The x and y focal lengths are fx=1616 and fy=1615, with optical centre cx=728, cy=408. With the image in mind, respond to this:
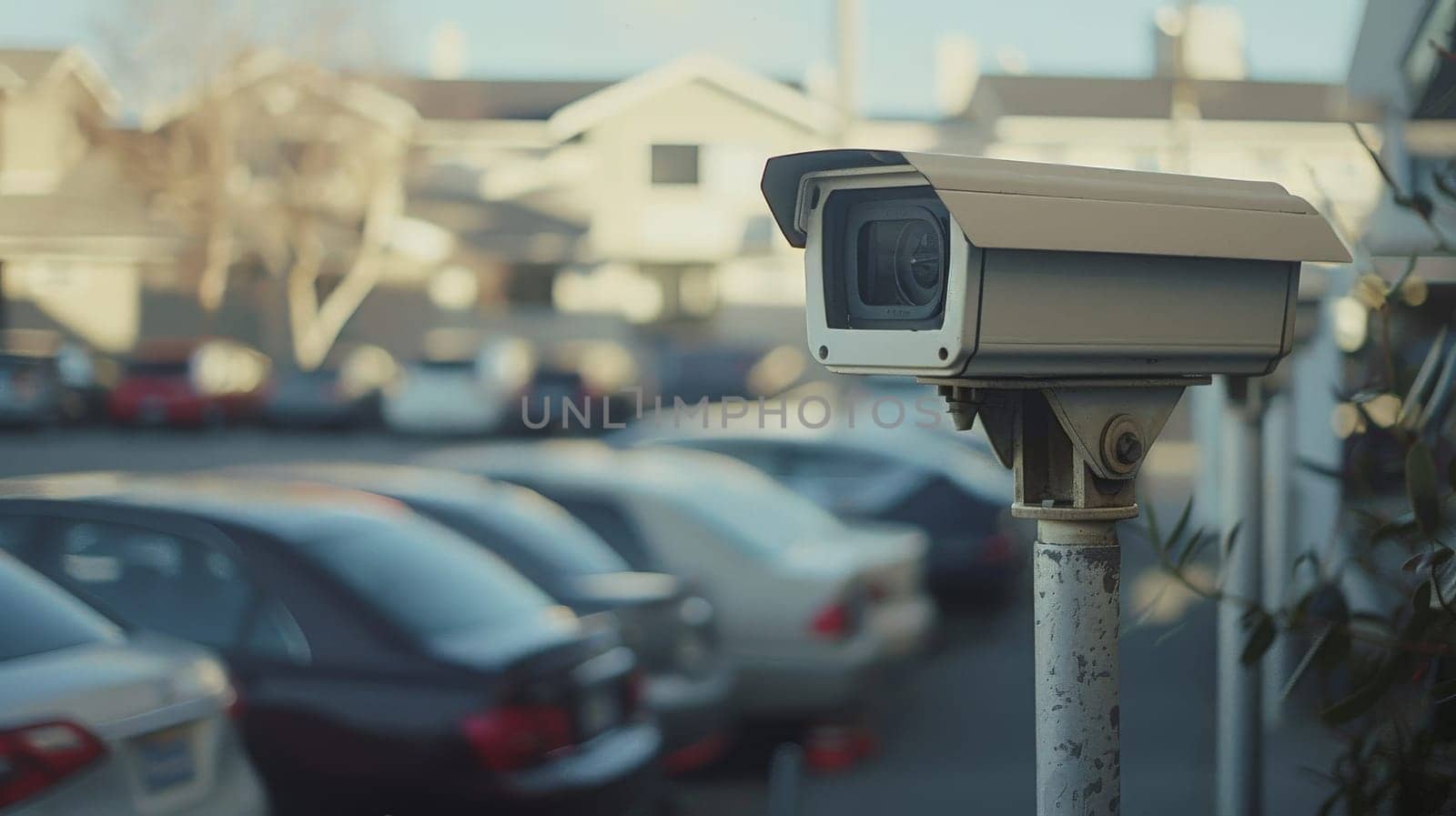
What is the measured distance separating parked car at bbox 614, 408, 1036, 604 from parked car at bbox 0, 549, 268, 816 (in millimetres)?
6146

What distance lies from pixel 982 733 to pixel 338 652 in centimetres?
394

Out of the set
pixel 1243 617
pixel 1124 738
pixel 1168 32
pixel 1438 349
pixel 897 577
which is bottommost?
pixel 1124 738

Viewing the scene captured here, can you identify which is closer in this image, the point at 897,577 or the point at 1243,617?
the point at 1243,617

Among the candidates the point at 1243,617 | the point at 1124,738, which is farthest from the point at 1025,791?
the point at 1243,617

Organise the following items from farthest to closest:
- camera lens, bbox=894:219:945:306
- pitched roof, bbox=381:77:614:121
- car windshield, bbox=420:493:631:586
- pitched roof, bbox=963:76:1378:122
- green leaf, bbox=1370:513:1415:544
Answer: pitched roof, bbox=381:77:614:121 → pitched roof, bbox=963:76:1378:122 → car windshield, bbox=420:493:631:586 → green leaf, bbox=1370:513:1415:544 → camera lens, bbox=894:219:945:306

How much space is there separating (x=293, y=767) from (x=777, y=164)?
2750 mm

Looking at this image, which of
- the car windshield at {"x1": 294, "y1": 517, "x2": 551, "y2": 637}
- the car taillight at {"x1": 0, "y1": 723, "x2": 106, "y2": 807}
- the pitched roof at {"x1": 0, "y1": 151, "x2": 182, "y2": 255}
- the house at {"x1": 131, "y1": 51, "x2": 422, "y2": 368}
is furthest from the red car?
the car taillight at {"x1": 0, "y1": 723, "x2": 106, "y2": 807}

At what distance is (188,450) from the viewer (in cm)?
1277

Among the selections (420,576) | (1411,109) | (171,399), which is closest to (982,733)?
(420,576)

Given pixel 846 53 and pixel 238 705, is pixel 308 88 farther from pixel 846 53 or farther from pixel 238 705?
pixel 238 705

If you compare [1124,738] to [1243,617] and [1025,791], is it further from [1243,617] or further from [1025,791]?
[1243,617]

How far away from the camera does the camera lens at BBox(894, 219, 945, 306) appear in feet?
6.87

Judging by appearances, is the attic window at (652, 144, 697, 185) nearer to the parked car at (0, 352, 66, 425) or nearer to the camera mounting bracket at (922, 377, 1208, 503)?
the parked car at (0, 352, 66, 425)

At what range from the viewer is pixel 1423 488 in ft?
8.34
